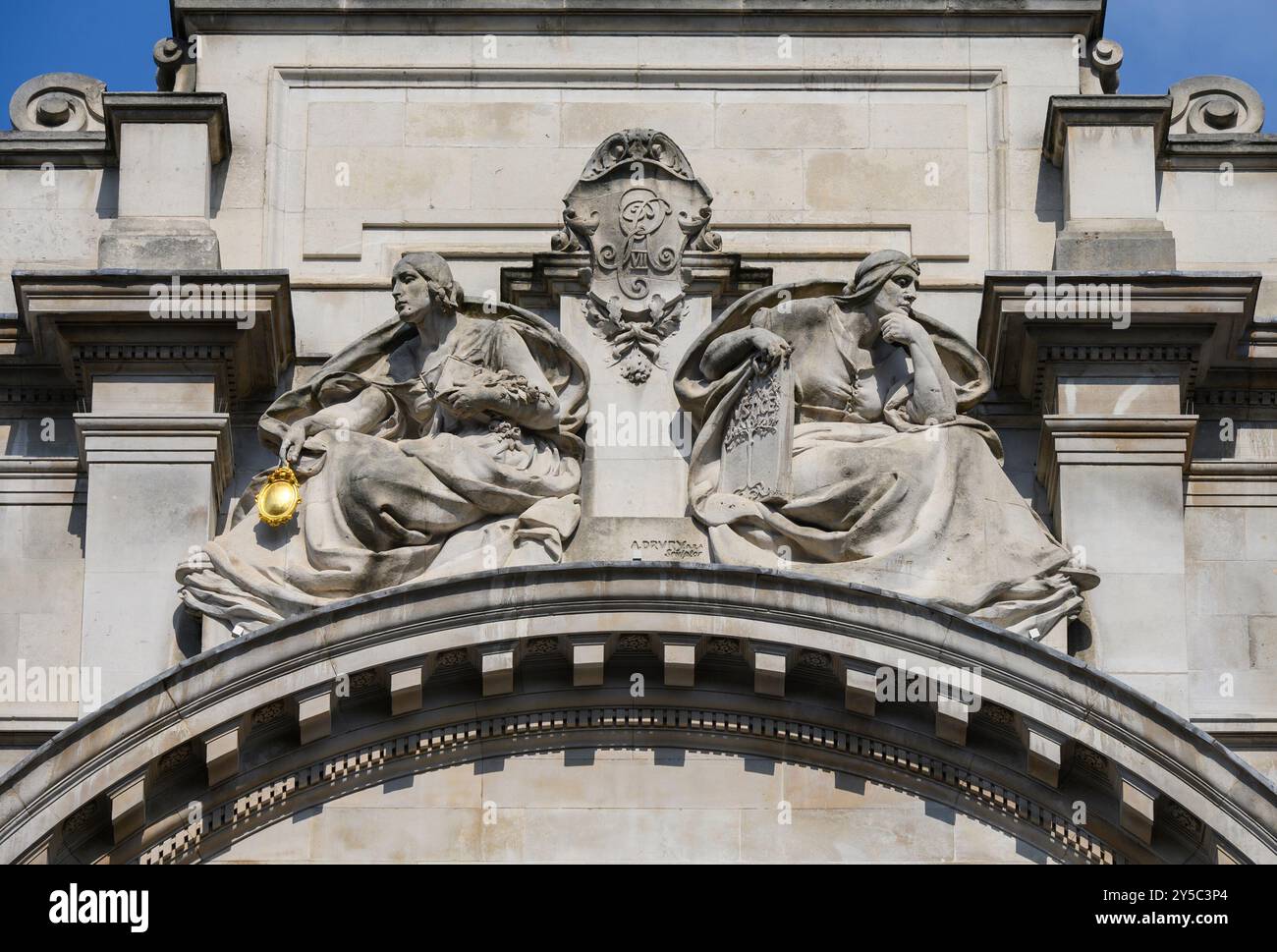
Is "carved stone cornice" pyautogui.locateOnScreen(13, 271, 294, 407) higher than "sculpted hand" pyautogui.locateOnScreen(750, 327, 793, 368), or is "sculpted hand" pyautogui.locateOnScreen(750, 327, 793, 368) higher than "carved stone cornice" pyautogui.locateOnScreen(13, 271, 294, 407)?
"carved stone cornice" pyautogui.locateOnScreen(13, 271, 294, 407)

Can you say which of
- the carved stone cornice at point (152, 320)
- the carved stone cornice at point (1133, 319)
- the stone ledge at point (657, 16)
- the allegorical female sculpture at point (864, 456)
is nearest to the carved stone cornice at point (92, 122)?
the stone ledge at point (657, 16)

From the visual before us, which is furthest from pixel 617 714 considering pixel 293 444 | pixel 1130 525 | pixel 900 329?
pixel 1130 525

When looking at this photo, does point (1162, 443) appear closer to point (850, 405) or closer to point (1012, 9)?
point (850, 405)

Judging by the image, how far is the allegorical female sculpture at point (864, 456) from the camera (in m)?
24.1

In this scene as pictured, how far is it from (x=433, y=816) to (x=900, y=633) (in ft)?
10.6

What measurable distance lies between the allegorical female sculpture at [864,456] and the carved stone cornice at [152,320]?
3.05 meters

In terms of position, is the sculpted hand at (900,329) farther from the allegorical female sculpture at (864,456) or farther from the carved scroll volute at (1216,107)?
the carved scroll volute at (1216,107)

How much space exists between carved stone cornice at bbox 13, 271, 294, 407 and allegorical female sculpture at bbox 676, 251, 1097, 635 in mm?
3047

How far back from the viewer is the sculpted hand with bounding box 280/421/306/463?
979 inches

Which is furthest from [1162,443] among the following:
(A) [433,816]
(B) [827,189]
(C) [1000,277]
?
(A) [433,816]

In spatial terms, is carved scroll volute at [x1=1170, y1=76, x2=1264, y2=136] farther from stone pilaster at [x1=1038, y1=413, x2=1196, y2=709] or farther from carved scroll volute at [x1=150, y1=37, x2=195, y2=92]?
carved scroll volute at [x1=150, y1=37, x2=195, y2=92]

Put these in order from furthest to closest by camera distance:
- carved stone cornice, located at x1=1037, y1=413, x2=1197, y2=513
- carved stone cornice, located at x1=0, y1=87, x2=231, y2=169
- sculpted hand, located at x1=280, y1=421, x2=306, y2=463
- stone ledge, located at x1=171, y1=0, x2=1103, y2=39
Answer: stone ledge, located at x1=171, y1=0, x2=1103, y2=39 → carved stone cornice, located at x1=0, y1=87, x2=231, y2=169 → carved stone cornice, located at x1=1037, y1=413, x2=1197, y2=513 → sculpted hand, located at x1=280, y1=421, x2=306, y2=463

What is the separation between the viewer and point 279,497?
24.5 metres

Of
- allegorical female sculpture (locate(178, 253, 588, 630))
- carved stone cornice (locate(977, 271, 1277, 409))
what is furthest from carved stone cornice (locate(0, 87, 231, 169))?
carved stone cornice (locate(977, 271, 1277, 409))
